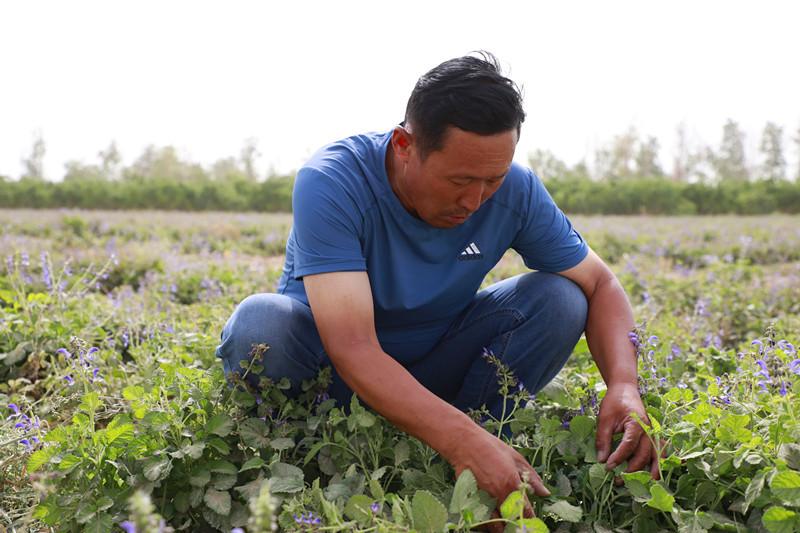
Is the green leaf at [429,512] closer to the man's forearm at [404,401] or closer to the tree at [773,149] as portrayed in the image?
the man's forearm at [404,401]

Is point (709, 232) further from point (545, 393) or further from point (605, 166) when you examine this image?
point (605, 166)

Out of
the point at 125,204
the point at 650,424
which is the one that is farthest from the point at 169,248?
the point at 125,204

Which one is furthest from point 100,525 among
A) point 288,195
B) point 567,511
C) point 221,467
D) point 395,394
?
point 288,195

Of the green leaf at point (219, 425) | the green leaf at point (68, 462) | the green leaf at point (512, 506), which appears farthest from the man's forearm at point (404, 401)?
the green leaf at point (68, 462)

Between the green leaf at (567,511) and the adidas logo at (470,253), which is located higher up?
the adidas logo at (470,253)

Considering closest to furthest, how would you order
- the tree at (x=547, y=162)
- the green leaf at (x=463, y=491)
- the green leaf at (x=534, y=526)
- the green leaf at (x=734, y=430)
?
the green leaf at (x=534, y=526)
the green leaf at (x=463, y=491)
the green leaf at (x=734, y=430)
the tree at (x=547, y=162)

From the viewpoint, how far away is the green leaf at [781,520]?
1.50m

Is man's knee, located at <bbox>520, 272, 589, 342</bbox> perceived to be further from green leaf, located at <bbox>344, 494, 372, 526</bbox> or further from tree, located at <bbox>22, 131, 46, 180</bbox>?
tree, located at <bbox>22, 131, 46, 180</bbox>

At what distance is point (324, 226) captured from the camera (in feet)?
6.37

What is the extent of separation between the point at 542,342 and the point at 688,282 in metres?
3.56

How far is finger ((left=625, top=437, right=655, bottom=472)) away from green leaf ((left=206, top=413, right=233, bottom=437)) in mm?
970

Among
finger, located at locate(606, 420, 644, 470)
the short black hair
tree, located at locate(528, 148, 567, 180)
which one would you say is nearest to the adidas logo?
the short black hair

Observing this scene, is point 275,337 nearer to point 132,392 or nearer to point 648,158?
point 132,392

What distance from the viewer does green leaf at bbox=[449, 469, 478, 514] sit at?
155cm
